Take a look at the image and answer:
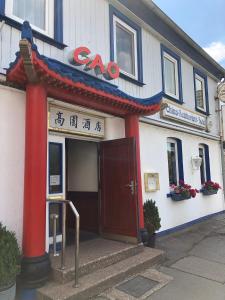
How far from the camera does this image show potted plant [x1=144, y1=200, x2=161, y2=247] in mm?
5461

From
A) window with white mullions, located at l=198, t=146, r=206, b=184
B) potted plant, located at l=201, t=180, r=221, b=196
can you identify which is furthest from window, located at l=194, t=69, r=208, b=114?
potted plant, located at l=201, t=180, r=221, b=196

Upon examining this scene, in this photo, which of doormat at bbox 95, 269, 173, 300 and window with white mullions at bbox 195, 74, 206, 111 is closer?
doormat at bbox 95, 269, 173, 300

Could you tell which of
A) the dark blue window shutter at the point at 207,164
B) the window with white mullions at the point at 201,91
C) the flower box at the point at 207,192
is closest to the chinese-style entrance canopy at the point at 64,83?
the flower box at the point at 207,192

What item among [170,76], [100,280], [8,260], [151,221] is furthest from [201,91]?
[8,260]

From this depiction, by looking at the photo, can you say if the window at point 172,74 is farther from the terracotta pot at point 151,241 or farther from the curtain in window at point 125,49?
the terracotta pot at point 151,241

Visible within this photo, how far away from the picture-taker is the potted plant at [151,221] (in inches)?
215

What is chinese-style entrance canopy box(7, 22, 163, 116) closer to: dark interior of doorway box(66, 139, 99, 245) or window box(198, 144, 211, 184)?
dark interior of doorway box(66, 139, 99, 245)

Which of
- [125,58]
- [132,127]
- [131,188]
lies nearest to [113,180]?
[131,188]

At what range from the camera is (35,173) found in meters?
3.70

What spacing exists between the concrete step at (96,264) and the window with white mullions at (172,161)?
3278 mm

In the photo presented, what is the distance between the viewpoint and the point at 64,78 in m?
3.72

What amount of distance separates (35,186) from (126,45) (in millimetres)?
4460

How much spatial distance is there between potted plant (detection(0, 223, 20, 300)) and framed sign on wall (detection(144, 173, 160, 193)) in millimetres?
3685

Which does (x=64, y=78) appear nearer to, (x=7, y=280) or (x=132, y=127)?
(x=132, y=127)
